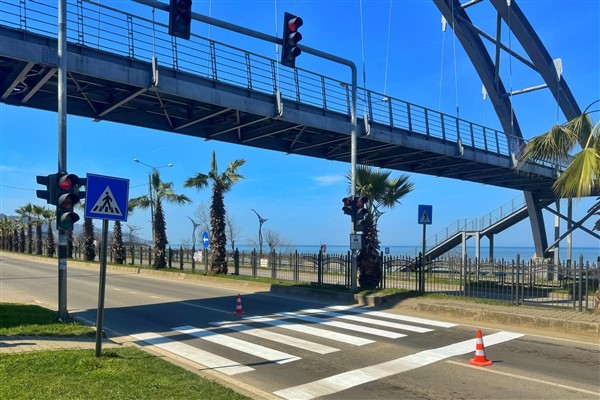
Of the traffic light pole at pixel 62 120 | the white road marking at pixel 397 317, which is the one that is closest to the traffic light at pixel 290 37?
the traffic light pole at pixel 62 120

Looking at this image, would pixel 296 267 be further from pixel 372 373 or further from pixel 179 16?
pixel 372 373

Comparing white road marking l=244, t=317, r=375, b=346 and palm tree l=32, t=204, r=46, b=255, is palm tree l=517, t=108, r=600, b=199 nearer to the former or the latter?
white road marking l=244, t=317, r=375, b=346

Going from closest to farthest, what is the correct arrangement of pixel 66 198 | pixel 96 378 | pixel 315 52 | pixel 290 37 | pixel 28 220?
pixel 96 378
pixel 66 198
pixel 290 37
pixel 315 52
pixel 28 220

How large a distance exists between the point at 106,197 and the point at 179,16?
4.76 m

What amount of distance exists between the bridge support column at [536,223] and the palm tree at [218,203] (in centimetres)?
2199

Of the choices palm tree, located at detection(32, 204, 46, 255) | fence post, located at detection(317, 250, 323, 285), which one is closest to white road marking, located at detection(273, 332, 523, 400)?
fence post, located at detection(317, 250, 323, 285)

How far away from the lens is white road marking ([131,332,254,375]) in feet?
25.9

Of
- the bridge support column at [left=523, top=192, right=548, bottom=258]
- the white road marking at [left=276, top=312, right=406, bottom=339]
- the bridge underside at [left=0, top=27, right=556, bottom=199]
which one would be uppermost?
the bridge underside at [left=0, top=27, right=556, bottom=199]

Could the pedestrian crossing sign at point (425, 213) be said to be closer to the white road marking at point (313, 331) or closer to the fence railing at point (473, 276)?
the fence railing at point (473, 276)

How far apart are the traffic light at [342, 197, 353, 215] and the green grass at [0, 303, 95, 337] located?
9.50 m

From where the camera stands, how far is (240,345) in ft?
31.7

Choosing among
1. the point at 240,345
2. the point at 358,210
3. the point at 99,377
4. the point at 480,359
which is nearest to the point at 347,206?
the point at 358,210

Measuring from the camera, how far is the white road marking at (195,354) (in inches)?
311

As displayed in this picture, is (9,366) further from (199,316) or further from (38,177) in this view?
(199,316)
